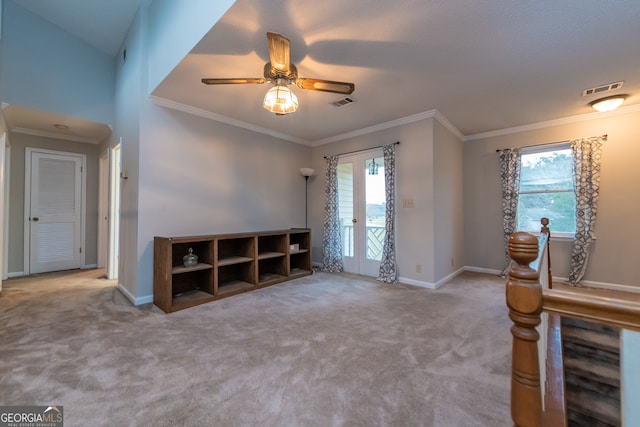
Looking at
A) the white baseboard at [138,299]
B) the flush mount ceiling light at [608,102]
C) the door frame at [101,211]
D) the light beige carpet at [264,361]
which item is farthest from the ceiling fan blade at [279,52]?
the door frame at [101,211]

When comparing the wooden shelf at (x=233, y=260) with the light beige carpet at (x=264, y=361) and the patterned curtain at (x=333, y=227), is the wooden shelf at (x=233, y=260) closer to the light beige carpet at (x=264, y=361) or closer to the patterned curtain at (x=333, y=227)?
the light beige carpet at (x=264, y=361)

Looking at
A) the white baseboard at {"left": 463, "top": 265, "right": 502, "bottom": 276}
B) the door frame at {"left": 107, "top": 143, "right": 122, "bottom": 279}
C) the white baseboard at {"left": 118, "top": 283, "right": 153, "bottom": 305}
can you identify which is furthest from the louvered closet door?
the white baseboard at {"left": 463, "top": 265, "right": 502, "bottom": 276}

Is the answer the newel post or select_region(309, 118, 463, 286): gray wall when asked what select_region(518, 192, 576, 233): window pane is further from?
the newel post

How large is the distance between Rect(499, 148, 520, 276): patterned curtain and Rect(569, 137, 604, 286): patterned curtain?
2.23 feet

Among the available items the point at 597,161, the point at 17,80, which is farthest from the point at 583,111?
the point at 17,80

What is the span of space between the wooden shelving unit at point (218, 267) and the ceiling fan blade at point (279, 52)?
2090mm

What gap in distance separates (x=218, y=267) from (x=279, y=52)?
2728mm

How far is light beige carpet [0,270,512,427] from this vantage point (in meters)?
1.42

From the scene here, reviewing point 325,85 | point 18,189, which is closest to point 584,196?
point 325,85

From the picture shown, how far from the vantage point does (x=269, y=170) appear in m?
4.48

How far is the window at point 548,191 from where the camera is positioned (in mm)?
3910

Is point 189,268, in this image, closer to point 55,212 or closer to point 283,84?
point 283,84

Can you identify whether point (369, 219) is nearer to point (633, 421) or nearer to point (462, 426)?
point (462, 426)

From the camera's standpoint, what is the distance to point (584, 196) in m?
3.67
